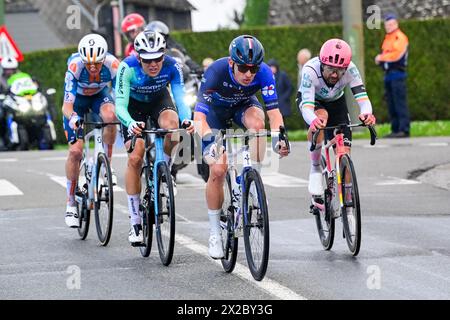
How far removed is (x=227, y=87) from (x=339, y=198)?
143cm

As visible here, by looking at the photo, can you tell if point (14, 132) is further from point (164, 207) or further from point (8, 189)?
point (164, 207)

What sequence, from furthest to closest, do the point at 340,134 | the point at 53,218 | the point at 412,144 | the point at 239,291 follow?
the point at 412,144, the point at 53,218, the point at 340,134, the point at 239,291

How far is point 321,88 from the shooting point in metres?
11.3

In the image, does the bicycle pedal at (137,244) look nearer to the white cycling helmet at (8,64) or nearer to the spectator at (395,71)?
the spectator at (395,71)

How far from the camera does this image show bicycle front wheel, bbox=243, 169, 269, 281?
9312 mm

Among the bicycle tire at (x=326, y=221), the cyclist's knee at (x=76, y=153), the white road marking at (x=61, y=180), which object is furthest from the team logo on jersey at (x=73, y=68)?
the white road marking at (x=61, y=180)

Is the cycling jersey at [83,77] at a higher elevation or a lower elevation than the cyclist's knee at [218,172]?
higher

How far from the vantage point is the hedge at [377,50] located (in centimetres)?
3105

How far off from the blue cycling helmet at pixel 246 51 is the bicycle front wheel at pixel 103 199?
95.6 inches

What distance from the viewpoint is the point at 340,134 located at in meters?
11.0

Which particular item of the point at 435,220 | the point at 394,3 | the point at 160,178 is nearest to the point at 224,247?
the point at 160,178

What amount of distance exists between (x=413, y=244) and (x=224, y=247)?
6.38ft

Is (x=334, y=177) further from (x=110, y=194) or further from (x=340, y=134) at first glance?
(x=110, y=194)

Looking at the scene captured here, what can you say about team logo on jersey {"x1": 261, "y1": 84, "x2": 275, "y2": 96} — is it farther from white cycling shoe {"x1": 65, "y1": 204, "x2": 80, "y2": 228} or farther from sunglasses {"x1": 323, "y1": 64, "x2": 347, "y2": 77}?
white cycling shoe {"x1": 65, "y1": 204, "x2": 80, "y2": 228}
